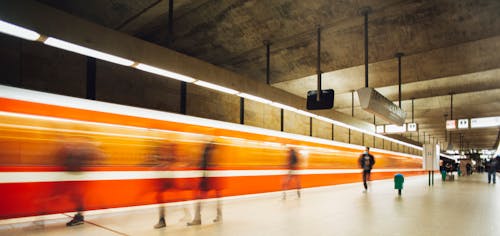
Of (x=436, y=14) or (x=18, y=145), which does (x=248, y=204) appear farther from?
(x=436, y=14)

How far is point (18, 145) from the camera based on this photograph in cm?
459

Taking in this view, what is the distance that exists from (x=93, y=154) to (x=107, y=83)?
8.00 feet

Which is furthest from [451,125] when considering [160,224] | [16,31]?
[16,31]

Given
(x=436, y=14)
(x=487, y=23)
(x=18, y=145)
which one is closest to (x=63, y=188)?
(x=18, y=145)

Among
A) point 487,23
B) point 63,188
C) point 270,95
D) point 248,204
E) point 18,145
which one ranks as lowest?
point 248,204

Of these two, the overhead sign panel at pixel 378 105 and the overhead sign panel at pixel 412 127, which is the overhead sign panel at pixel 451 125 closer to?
the overhead sign panel at pixel 412 127

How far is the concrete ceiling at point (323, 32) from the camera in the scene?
20.5ft

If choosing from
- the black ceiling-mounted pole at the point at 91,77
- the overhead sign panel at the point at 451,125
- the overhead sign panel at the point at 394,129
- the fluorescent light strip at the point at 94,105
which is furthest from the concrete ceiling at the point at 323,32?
the overhead sign panel at the point at 394,129

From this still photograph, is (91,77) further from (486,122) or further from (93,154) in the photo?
(486,122)

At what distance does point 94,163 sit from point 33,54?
2.57 m

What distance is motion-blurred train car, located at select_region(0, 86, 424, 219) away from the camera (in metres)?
4.58

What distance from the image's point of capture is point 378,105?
8.05 m

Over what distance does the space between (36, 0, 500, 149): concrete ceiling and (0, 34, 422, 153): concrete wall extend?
37.6 inches

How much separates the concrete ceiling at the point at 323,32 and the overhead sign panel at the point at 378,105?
120cm
